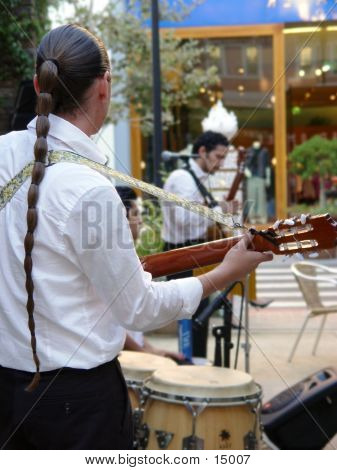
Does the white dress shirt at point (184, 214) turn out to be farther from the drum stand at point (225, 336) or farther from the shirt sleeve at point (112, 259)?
the shirt sleeve at point (112, 259)

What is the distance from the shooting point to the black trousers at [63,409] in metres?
1.59

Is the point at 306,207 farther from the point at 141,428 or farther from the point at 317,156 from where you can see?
the point at 141,428

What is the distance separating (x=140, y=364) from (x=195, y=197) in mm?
2242

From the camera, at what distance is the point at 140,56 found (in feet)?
34.7

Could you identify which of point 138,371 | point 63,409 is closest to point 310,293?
point 138,371

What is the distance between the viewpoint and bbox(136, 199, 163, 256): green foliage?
6691mm

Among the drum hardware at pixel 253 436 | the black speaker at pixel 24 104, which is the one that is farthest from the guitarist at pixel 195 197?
the drum hardware at pixel 253 436

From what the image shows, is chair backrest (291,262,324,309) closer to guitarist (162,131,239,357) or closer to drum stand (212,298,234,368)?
guitarist (162,131,239,357)

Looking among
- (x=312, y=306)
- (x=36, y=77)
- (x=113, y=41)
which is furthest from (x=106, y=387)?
(x=113, y=41)

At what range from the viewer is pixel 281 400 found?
3.83 m

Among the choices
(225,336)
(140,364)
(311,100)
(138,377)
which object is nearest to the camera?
(138,377)

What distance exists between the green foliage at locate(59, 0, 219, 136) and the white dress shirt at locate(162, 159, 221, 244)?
5.04 m

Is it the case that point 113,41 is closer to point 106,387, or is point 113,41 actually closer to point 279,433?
point 279,433

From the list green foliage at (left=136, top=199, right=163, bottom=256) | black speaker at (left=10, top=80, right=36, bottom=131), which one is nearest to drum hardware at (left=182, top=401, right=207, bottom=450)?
black speaker at (left=10, top=80, right=36, bottom=131)
